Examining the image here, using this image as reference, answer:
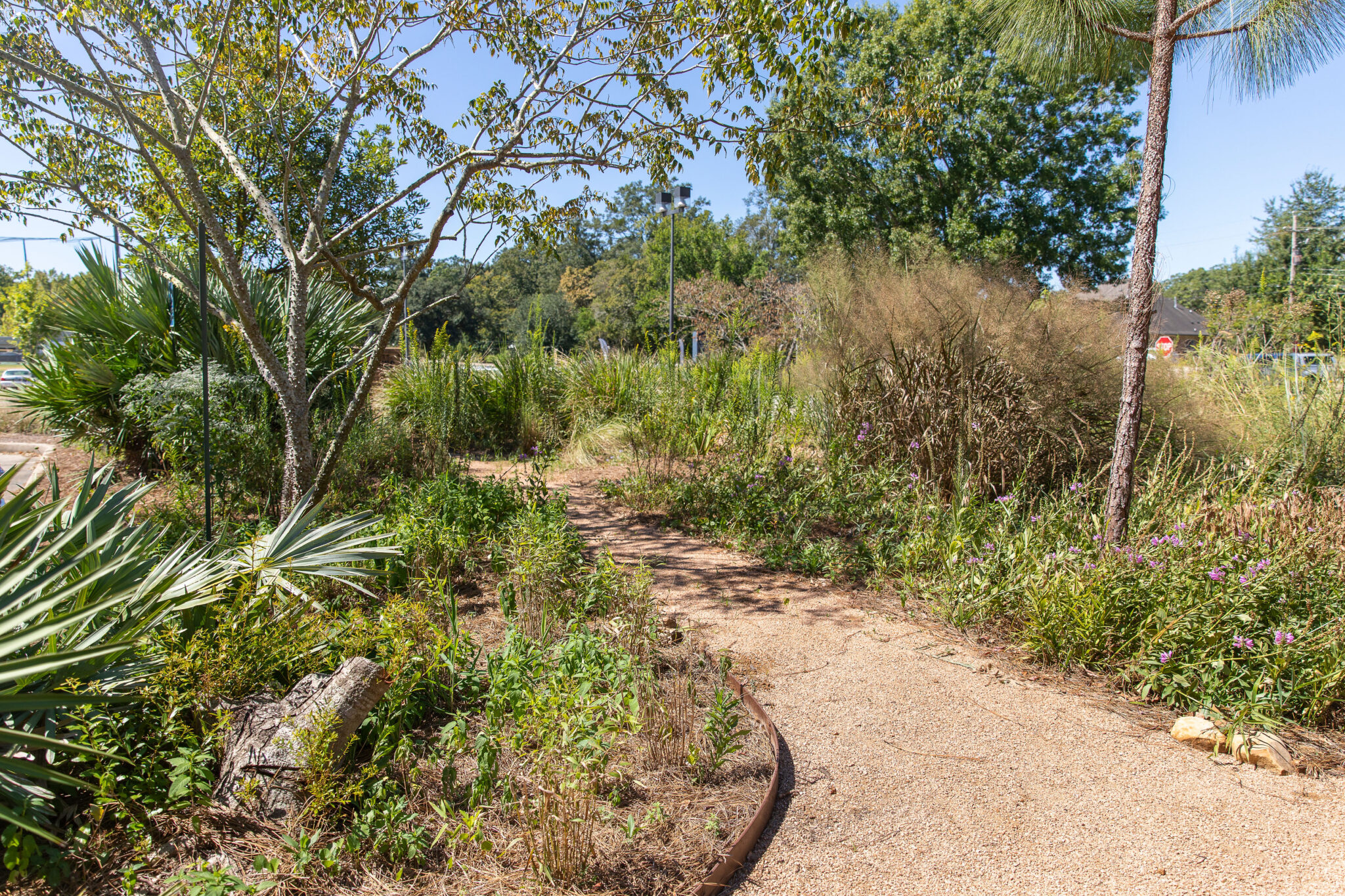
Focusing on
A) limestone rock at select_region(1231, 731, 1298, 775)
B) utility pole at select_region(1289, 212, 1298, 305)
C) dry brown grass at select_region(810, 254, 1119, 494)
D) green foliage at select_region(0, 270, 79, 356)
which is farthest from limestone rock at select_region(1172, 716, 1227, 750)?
utility pole at select_region(1289, 212, 1298, 305)

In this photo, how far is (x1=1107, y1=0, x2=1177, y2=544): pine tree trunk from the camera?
11.9 feet

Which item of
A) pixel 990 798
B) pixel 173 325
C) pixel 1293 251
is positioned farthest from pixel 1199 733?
pixel 1293 251

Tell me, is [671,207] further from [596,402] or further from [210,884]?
[210,884]

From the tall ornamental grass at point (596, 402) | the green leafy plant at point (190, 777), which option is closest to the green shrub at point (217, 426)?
the tall ornamental grass at point (596, 402)

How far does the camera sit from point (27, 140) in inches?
209

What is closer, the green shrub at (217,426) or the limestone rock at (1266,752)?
the limestone rock at (1266,752)

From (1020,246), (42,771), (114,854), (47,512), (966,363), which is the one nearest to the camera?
(42,771)

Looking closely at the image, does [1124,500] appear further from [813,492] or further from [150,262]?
[150,262]

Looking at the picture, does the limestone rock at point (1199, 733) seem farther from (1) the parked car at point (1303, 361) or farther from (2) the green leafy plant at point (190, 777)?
(1) the parked car at point (1303, 361)

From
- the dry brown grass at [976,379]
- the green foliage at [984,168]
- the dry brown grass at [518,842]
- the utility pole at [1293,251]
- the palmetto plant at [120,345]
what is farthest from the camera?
the utility pole at [1293,251]

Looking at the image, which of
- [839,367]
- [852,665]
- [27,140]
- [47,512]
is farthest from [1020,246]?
[47,512]

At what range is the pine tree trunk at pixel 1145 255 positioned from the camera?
11.9 ft

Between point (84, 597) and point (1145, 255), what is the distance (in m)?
4.61

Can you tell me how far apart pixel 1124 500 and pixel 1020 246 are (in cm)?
1530
